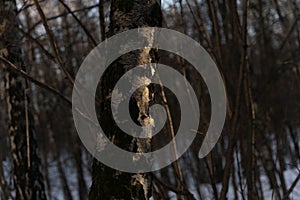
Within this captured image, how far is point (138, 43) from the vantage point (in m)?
2.34

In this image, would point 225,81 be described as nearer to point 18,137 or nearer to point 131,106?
point 131,106

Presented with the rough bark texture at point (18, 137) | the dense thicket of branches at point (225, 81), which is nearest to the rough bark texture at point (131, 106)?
the dense thicket of branches at point (225, 81)

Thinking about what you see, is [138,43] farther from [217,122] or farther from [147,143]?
[217,122]

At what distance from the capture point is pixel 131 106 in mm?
2307

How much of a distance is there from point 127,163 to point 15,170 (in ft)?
11.4

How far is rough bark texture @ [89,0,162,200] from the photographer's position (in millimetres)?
2238

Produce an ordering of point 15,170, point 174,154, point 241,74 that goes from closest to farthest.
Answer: point 241,74
point 174,154
point 15,170

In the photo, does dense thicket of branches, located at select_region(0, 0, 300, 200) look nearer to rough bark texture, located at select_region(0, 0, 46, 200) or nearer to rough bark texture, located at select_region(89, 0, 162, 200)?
rough bark texture, located at select_region(0, 0, 46, 200)

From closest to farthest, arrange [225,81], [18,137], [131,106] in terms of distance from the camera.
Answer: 1. [131,106]
2. [225,81]
3. [18,137]

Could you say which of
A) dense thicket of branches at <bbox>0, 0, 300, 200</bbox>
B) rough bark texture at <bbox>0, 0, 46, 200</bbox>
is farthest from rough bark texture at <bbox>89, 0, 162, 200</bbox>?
rough bark texture at <bbox>0, 0, 46, 200</bbox>

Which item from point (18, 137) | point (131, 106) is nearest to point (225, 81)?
point (131, 106)

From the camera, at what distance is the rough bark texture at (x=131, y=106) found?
2238 mm

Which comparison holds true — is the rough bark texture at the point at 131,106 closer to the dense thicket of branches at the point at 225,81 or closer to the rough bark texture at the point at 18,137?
the dense thicket of branches at the point at 225,81

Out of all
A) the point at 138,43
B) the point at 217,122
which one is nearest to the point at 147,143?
the point at 138,43
